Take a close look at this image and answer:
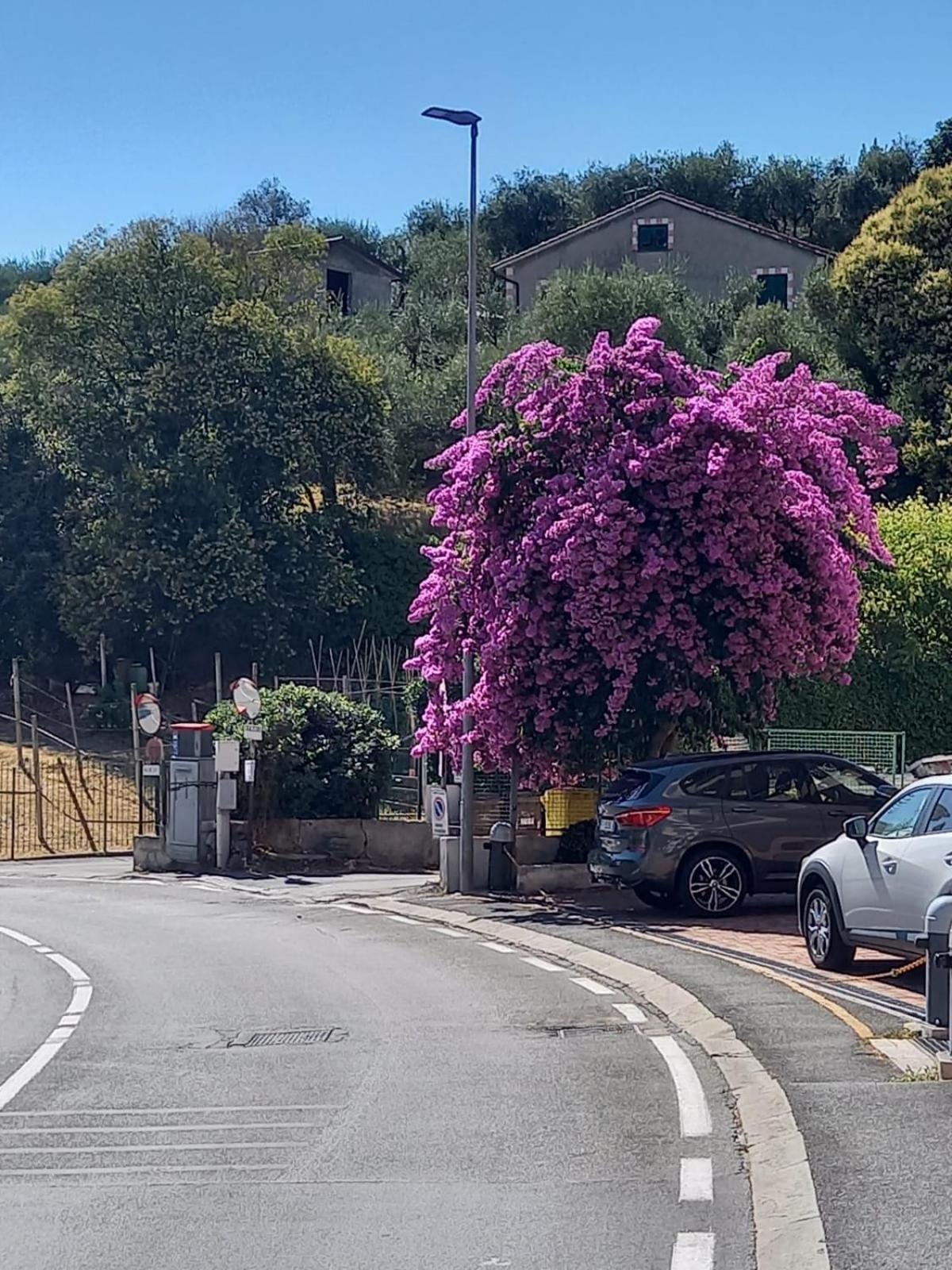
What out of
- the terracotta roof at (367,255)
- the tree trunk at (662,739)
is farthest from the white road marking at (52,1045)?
the terracotta roof at (367,255)

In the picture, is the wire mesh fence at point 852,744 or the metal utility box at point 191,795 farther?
the metal utility box at point 191,795

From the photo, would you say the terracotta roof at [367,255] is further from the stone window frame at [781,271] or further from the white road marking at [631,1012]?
the white road marking at [631,1012]

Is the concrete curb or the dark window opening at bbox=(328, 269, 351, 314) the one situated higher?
the dark window opening at bbox=(328, 269, 351, 314)

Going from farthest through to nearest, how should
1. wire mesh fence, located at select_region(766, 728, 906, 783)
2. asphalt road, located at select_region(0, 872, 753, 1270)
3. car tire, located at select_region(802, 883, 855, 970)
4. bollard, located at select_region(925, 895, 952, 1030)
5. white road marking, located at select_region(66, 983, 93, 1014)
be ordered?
wire mesh fence, located at select_region(766, 728, 906, 783) < car tire, located at select_region(802, 883, 855, 970) < white road marking, located at select_region(66, 983, 93, 1014) < bollard, located at select_region(925, 895, 952, 1030) < asphalt road, located at select_region(0, 872, 753, 1270)

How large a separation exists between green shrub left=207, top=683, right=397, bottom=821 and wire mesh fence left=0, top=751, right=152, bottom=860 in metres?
3.00

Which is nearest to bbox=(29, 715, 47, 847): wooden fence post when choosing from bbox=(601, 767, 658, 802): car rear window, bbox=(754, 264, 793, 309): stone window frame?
bbox=(601, 767, 658, 802): car rear window

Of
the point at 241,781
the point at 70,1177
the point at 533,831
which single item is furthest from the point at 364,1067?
the point at 241,781

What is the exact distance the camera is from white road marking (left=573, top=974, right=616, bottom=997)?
13617mm

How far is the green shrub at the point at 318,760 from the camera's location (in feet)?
91.4

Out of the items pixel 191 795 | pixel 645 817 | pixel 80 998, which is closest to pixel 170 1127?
pixel 80 998

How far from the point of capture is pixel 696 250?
2299 inches

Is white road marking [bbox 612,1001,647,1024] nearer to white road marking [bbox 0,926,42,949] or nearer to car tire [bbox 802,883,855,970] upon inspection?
car tire [bbox 802,883,855,970]

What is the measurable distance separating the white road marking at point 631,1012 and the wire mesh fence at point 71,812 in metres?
18.0

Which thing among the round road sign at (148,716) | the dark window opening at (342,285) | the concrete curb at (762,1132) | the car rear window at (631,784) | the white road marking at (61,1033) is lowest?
the white road marking at (61,1033)
